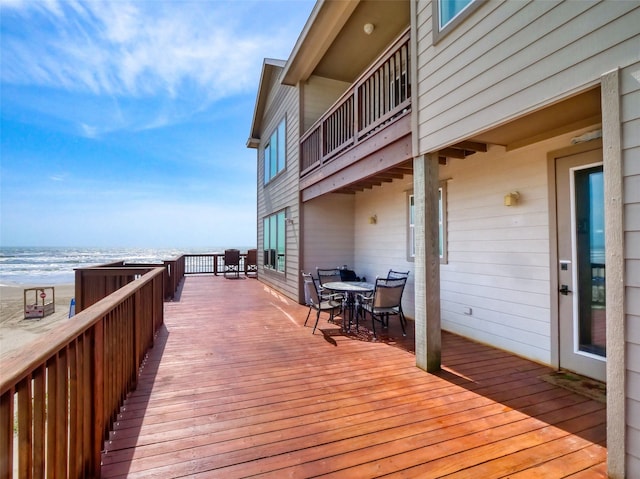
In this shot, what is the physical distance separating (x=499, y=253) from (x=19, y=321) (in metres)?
13.1

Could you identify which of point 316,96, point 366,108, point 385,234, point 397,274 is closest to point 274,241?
point 385,234

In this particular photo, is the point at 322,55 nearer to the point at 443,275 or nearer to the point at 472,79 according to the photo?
the point at 472,79

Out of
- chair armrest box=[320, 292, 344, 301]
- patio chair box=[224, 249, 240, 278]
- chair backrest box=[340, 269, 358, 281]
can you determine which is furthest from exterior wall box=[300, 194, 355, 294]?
patio chair box=[224, 249, 240, 278]

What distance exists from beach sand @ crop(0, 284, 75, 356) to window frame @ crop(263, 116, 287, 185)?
21.3 feet

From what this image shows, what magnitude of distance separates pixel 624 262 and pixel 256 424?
259cm

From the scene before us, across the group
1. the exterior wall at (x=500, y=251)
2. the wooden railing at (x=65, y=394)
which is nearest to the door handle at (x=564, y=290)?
the exterior wall at (x=500, y=251)

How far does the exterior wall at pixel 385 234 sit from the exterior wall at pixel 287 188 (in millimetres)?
A: 1523

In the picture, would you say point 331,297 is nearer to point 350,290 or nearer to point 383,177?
point 350,290

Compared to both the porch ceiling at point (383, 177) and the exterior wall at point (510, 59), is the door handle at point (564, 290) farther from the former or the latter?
the porch ceiling at point (383, 177)

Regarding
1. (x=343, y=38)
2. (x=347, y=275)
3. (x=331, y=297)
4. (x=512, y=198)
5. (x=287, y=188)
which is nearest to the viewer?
(x=512, y=198)

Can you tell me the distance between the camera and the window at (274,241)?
29.0ft

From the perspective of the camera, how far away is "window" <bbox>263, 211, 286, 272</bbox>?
883 centimetres

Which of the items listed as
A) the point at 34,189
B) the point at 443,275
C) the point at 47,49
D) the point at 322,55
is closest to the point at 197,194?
the point at 34,189

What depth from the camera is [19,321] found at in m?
9.66
